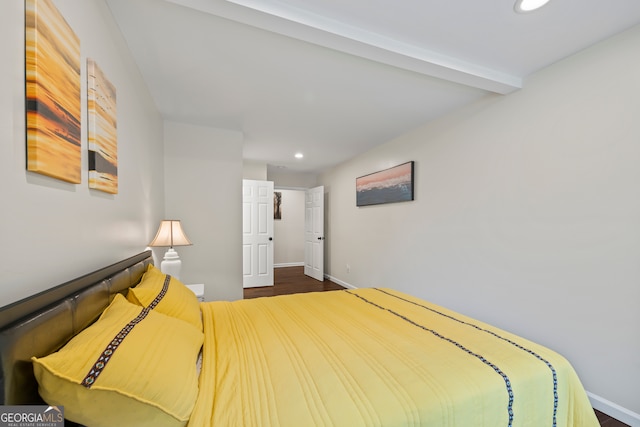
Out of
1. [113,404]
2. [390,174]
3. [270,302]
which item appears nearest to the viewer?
[113,404]

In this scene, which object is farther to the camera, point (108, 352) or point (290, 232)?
point (290, 232)

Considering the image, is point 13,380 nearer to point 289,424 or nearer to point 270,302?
point 289,424

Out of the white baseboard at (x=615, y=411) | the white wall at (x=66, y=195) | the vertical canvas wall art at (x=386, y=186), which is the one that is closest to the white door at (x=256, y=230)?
the vertical canvas wall art at (x=386, y=186)

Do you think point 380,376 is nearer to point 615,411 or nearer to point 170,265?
point 615,411

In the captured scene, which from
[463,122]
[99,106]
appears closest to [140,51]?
[99,106]

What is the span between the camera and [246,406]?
91cm

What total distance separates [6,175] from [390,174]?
3.73 m

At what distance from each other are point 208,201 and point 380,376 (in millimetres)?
3032

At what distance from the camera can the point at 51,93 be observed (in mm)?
918

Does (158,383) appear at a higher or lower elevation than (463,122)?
lower

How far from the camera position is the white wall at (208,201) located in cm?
330

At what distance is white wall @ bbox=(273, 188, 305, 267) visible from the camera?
23.7 ft

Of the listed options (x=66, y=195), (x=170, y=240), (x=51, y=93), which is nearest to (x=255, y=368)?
(x=66, y=195)

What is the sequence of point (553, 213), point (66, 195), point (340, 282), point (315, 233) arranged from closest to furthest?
point (66, 195), point (553, 213), point (340, 282), point (315, 233)
